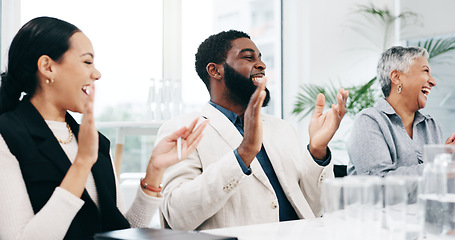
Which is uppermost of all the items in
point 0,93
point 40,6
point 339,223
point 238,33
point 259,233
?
point 40,6

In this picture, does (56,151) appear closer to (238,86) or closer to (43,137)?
(43,137)

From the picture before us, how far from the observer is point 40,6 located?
3.75 meters

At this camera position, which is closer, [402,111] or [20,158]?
Answer: [20,158]

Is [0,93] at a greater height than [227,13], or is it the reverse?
[227,13]

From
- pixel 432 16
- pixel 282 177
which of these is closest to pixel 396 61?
pixel 282 177

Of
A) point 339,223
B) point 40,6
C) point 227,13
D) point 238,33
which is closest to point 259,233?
point 339,223

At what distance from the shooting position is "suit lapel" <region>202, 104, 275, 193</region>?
1.89m

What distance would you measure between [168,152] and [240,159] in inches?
9.0

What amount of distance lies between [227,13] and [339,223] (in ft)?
12.9

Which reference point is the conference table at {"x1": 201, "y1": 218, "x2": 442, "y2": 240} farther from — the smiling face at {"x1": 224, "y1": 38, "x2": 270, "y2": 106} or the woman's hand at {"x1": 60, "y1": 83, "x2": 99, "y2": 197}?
the smiling face at {"x1": 224, "y1": 38, "x2": 270, "y2": 106}

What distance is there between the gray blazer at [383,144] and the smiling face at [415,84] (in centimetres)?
13

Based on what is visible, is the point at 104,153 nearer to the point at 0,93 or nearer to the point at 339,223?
the point at 0,93

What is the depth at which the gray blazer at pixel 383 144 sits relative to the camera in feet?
7.62

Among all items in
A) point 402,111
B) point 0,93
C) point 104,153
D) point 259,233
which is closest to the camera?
point 259,233
